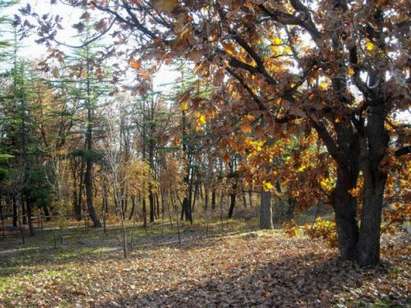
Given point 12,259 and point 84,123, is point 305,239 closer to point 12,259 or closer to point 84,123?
point 12,259

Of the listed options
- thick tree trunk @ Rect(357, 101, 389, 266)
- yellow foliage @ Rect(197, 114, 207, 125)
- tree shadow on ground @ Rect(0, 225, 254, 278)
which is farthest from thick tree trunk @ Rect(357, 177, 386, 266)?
tree shadow on ground @ Rect(0, 225, 254, 278)

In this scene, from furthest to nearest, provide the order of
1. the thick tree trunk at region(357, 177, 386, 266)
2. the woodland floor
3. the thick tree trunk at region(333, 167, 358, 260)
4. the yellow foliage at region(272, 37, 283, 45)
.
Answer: the thick tree trunk at region(333, 167, 358, 260), the thick tree trunk at region(357, 177, 386, 266), the woodland floor, the yellow foliage at region(272, 37, 283, 45)

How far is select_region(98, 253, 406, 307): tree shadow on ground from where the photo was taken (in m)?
5.55

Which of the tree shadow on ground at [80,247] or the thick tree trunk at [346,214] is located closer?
the thick tree trunk at [346,214]

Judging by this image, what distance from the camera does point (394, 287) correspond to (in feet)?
17.9

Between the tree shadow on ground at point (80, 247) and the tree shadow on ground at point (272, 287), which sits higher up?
the tree shadow on ground at point (272, 287)

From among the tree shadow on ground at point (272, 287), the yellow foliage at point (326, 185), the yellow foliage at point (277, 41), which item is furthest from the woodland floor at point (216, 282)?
the yellow foliage at point (277, 41)

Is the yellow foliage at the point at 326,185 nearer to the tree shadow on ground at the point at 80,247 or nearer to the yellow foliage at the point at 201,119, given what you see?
the yellow foliage at the point at 201,119

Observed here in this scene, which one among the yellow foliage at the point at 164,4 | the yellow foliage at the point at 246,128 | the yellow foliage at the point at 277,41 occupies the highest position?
the yellow foliage at the point at 277,41

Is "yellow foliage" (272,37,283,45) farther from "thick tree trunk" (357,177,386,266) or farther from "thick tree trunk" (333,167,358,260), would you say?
"thick tree trunk" (357,177,386,266)

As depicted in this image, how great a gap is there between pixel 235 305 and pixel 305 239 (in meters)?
8.40

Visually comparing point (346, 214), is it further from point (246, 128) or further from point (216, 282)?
point (246, 128)

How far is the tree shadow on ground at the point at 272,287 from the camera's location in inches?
218

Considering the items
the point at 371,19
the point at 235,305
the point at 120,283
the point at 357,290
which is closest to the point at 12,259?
the point at 120,283
